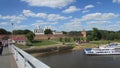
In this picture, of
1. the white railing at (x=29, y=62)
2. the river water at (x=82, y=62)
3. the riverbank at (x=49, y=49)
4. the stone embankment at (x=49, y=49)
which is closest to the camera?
the white railing at (x=29, y=62)

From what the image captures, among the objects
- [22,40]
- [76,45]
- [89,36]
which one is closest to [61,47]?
[76,45]

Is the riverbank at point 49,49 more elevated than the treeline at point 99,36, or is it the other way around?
the treeline at point 99,36

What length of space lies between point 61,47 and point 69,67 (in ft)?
165

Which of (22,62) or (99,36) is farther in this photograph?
(99,36)

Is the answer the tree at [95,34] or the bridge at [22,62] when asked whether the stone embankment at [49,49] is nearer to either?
the tree at [95,34]

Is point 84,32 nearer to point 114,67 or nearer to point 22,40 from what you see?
point 22,40

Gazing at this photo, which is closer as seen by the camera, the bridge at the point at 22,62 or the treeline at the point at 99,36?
the bridge at the point at 22,62

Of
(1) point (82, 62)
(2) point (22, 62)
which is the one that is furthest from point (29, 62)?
(1) point (82, 62)

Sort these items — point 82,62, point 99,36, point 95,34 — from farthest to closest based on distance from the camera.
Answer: point 99,36 < point 95,34 < point 82,62

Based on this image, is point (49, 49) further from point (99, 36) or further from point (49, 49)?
point (99, 36)

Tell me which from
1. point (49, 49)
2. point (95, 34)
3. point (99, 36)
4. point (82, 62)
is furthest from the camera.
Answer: point (99, 36)

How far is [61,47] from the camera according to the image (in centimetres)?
9812

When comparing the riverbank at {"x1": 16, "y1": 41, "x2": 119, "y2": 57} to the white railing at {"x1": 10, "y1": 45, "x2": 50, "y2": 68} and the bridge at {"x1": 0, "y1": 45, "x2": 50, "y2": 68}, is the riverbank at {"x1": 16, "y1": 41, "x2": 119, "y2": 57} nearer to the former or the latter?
the bridge at {"x1": 0, "y1": 45, "x2": 50, "y2": 68}

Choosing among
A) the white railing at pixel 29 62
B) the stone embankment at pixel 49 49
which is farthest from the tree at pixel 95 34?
the white railing at pixel 29 62
